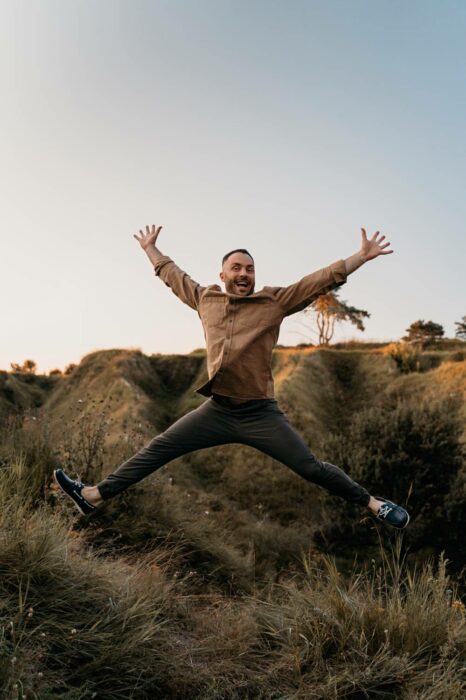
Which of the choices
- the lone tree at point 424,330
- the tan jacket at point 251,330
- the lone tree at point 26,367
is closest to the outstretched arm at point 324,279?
the tan jacket at point 251,330

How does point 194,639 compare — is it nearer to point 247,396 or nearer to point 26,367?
point 247,396

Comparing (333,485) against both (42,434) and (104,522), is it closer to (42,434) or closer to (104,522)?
(104,522)

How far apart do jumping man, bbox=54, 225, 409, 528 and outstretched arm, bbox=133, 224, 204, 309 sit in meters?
0.44

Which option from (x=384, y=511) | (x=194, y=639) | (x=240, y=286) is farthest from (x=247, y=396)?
(x=194, y=639)

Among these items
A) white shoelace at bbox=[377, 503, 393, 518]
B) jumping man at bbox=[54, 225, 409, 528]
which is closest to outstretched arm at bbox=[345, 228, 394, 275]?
jumping man at bbox=[54, 225, 409, 528]

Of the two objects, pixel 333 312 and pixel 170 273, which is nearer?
pixel 170 273

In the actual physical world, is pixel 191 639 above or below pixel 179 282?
below

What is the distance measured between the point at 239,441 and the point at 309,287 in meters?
1.51

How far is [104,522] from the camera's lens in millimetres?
7910

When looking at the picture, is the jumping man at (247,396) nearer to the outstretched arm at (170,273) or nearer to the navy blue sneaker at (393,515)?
the navy blue sneaker at (393,515)

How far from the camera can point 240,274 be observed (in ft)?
17.9

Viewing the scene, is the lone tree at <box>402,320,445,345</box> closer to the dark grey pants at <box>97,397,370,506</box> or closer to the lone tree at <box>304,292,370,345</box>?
the lone tree at <box>304,292,370,345</box>

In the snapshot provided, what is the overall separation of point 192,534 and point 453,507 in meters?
9.58

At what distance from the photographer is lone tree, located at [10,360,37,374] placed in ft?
134
